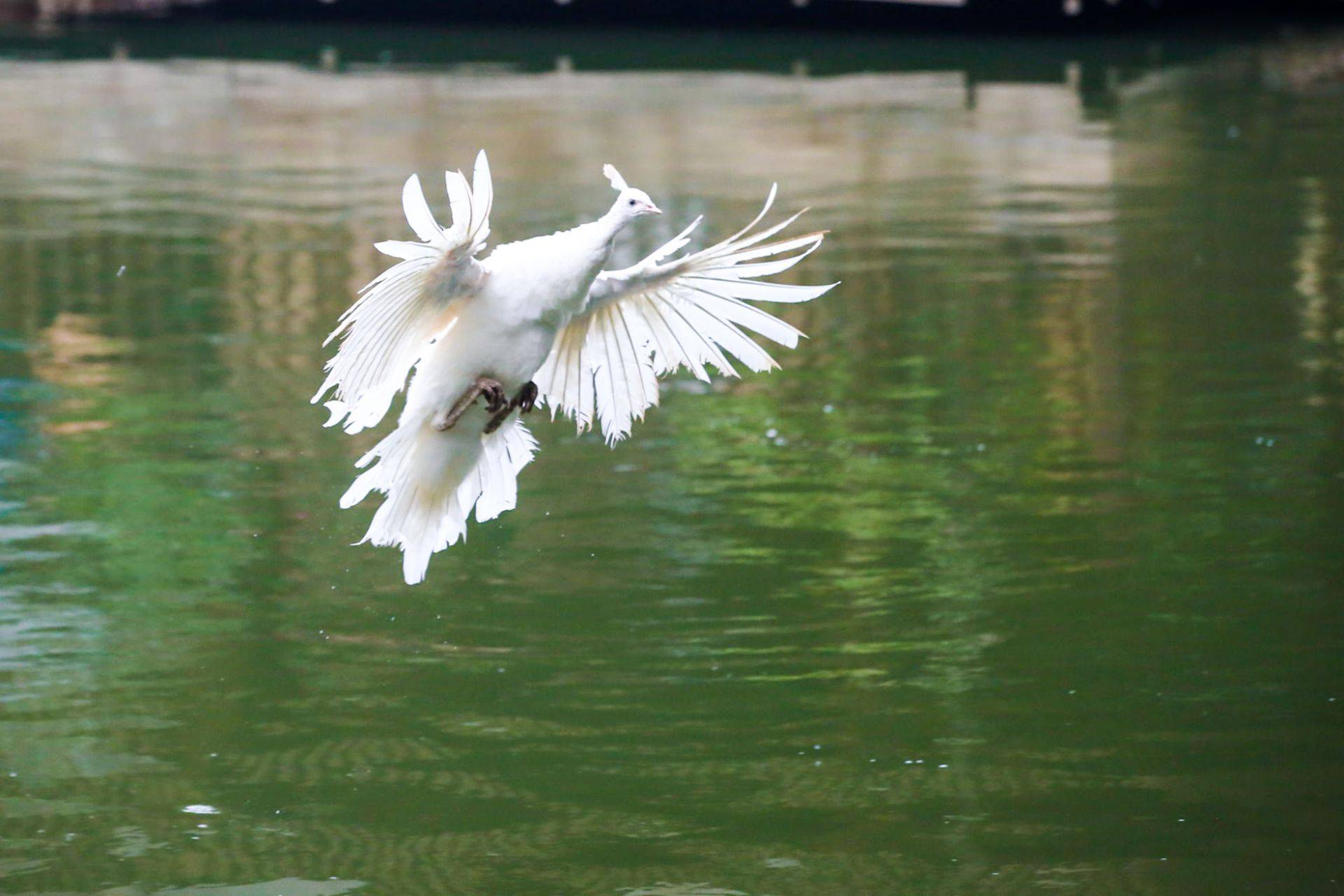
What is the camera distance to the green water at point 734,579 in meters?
6.39

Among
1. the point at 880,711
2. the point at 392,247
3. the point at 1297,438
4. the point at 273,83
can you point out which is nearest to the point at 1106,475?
the point at 1297,438

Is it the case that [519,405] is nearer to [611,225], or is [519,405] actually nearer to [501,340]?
[501,340]

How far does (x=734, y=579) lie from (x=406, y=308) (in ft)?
8.11

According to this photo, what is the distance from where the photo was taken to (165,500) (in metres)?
9.45

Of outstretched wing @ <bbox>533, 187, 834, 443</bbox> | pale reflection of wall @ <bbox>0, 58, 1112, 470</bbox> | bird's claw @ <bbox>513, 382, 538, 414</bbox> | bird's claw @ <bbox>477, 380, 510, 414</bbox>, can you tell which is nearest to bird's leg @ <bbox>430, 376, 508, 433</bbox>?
bird's claw @ <bbox>477, 380, 510, 414</bbox>

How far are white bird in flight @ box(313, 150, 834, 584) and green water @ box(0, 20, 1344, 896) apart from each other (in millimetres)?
804

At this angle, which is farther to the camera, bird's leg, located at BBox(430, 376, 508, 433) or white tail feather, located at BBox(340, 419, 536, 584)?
white tail feather, located at BBox(340, 419, 536, 584)

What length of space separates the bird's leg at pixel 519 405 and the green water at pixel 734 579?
975 millimetres

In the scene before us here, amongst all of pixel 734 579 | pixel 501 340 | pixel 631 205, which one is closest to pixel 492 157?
pixel 734 579

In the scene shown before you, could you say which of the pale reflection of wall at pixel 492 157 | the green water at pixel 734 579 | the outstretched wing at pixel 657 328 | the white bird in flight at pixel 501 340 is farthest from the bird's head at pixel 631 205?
the pale reflection of wall at pixel 492 157

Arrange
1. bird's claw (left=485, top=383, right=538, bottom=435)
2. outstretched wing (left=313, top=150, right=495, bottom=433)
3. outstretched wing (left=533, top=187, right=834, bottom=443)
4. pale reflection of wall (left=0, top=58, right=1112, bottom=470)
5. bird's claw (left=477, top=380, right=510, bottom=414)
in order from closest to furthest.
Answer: outstretched wing (left=313, top=150, right=495, bottom=433)
bird's claw (left=477, top=380, right=510, bottom=414)
bird's claw (left=485, top=383, right=538, bottom=435)
outstretched wing (left=533, top=187, right=834, bottom=443)
pale reflection of wall (left=0, top=58, right=1112, bottom=470)

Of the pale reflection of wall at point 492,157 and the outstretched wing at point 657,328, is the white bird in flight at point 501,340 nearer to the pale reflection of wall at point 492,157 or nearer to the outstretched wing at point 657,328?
the outstretched wing at point 657,328

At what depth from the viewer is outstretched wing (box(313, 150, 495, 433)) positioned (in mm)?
6090

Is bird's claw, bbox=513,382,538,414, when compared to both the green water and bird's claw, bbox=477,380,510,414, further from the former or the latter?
the green water
